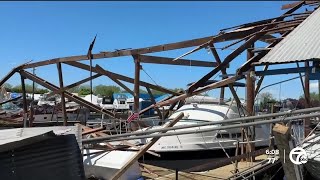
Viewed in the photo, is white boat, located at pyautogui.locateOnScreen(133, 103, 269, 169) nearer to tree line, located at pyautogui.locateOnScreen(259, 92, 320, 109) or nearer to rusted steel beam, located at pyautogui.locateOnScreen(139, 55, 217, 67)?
tree line, located at pyautogui.locateOnScreen(259, 92, 320, 109)

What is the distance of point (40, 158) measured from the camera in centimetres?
610

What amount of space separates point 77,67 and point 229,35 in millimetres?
8806

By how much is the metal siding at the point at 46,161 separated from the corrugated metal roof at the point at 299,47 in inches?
165

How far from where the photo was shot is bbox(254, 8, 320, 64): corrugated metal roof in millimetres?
7633

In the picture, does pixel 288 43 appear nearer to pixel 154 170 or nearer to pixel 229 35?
pixel 229 35

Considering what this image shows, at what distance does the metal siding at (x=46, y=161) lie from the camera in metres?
5.85

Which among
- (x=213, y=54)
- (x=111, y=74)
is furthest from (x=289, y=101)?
(x=111, y=74)

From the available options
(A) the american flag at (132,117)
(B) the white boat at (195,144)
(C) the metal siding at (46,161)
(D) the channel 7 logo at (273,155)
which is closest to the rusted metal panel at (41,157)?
(C) the metal siding at (46,161)

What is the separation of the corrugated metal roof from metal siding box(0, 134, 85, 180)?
4.20 metres

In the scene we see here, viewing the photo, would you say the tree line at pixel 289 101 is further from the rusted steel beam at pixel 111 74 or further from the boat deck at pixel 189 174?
the rusted steel beam at pixel 111 74

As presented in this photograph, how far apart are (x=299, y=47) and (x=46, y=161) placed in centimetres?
536

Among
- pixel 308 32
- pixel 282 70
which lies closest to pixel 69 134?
pixel 282 70

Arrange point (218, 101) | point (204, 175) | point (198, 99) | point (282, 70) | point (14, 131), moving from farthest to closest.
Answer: point (198, 99) < point (218, 101) < point (204, 175) < point (282, 70) < point (14, 131)

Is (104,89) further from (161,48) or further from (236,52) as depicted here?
(236,52)
